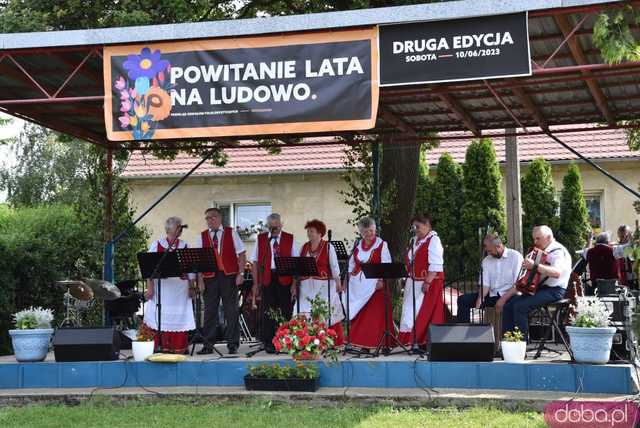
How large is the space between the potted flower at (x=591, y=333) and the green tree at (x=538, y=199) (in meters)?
11.3

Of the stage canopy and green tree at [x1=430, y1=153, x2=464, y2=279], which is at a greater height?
the stage canopy

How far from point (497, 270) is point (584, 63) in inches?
107

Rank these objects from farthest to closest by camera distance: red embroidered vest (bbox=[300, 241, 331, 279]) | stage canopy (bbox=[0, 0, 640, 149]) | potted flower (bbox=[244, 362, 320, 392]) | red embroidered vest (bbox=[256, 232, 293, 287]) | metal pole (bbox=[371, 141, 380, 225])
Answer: metal pole (bbox=[371, 141, 380, 225]) → red embroidered vest (bbox=[256, 232, 293, 287]) → red embroidered vest (bbox=[300, 241, 331, 279]) → potted flower (bbox=[244, 362, 320, 392]) → stage canopy (bbox=[0, 0, 640, 149])

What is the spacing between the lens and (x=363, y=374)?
871 cm

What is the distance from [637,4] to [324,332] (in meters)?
4.47

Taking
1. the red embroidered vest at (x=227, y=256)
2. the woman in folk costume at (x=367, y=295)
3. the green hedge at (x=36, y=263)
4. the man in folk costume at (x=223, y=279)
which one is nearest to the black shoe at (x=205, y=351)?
the man in folk costume at (x=223, y=279)

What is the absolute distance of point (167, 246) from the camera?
10242 mm

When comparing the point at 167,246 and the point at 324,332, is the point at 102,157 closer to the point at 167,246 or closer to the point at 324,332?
the point at 167,246

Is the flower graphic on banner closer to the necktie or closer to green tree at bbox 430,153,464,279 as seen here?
the necktie

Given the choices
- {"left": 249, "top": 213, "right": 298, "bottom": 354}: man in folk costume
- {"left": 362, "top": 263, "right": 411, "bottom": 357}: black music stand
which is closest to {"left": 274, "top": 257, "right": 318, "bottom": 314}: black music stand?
{"left": 362, "top": 263, "right": 411, "bottom": 357}: black music stand

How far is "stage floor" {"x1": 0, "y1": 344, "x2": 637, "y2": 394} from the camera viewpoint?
8.13 meters

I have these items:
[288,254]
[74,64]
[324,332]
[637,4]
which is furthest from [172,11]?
[637,4]

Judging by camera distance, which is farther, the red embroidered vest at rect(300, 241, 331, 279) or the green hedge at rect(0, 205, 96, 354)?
the green hedge at rect(0, 205, 96, 354)

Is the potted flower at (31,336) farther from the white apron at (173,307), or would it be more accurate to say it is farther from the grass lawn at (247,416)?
the white apron at (173,307)
